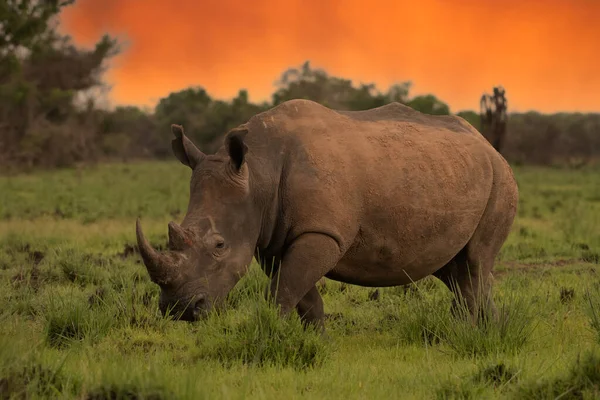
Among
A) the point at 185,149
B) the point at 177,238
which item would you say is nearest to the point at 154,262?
the point at 177,238

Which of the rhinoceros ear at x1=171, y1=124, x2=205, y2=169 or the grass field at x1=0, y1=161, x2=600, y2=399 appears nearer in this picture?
the grass field at x1=0, y1=161, x2=600, y2=399

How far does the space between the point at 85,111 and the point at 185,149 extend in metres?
40.2

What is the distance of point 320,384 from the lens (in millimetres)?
4172

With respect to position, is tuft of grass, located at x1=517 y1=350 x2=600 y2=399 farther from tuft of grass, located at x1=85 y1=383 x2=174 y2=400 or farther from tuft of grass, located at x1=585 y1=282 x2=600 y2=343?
tuft of grass, located at x1=85 y1=383 x2=174 y2=400

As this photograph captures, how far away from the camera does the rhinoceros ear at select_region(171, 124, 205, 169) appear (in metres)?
5.12

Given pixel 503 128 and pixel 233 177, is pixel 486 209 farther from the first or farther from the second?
pixel 503 128

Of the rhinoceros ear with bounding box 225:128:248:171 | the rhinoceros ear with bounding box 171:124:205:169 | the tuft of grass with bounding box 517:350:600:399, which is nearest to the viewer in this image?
the tuft of grass with bounding box 517:350:600:399

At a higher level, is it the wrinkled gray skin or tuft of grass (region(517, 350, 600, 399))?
the wrinkled gray skin

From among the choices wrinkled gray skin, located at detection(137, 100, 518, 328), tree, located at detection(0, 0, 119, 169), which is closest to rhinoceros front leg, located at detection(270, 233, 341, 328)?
wrinkled gray skin, located at detection(137, 100, 518, 328)

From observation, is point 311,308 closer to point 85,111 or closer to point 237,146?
point 237,146

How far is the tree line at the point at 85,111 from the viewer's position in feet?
101

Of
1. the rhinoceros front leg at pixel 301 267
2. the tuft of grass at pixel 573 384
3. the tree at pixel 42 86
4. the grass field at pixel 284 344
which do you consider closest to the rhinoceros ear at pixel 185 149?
the rhinoceros front leg at pixel 301 267

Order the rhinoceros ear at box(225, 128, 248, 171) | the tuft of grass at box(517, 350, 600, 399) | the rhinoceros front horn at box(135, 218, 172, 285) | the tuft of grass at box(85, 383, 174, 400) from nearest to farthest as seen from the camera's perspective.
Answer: the tuft of grass at box(85, 383, 174, 400), the tuft of grass at box(517, 350, 600, 399), the rhinoceros front horn at box(135, 218, 172, 285), the rhinoceros ear at box(225, 128, 248, 171)

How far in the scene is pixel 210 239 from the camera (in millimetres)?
4816
